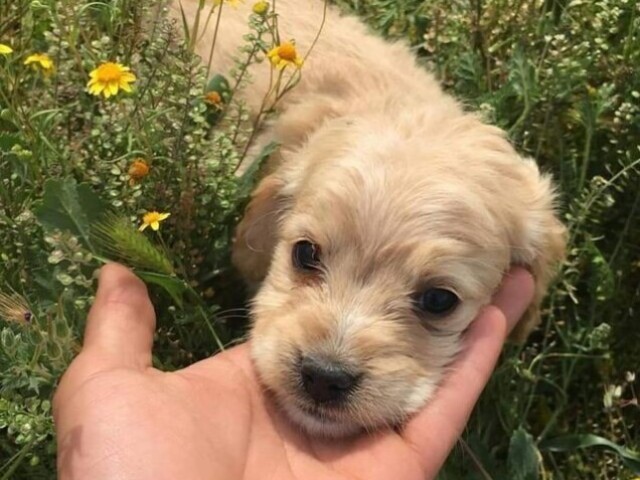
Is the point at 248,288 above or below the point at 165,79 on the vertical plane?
below

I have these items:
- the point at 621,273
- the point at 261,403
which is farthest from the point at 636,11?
the point at 261,403

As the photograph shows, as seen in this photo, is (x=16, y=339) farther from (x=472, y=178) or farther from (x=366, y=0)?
(x=366, y=0)

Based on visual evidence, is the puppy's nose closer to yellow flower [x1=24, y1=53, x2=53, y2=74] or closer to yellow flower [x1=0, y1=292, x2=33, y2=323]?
yellow flower [x1=0, y1=292, x2=33, y2=323]

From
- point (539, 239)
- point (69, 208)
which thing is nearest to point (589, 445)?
point (539, 239)

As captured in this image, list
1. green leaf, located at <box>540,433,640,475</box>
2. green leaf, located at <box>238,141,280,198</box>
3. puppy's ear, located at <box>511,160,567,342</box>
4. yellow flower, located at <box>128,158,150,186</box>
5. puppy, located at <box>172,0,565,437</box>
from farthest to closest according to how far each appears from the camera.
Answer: green leaf, located at <box>540,433,640,475</box>, green leaf, located at <box>238,141,280,198</box>, puppy's ear, located at <box>511,160,567,342</box>, yellow flower, located at <box>128,158,150,186</box>, puppy, located at <box>172,0,565,437</box>

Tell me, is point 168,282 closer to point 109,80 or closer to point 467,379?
point 109,80

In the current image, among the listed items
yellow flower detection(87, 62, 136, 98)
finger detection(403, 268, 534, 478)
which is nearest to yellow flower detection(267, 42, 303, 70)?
yellow flower detection(87, 62, 136, 98)
